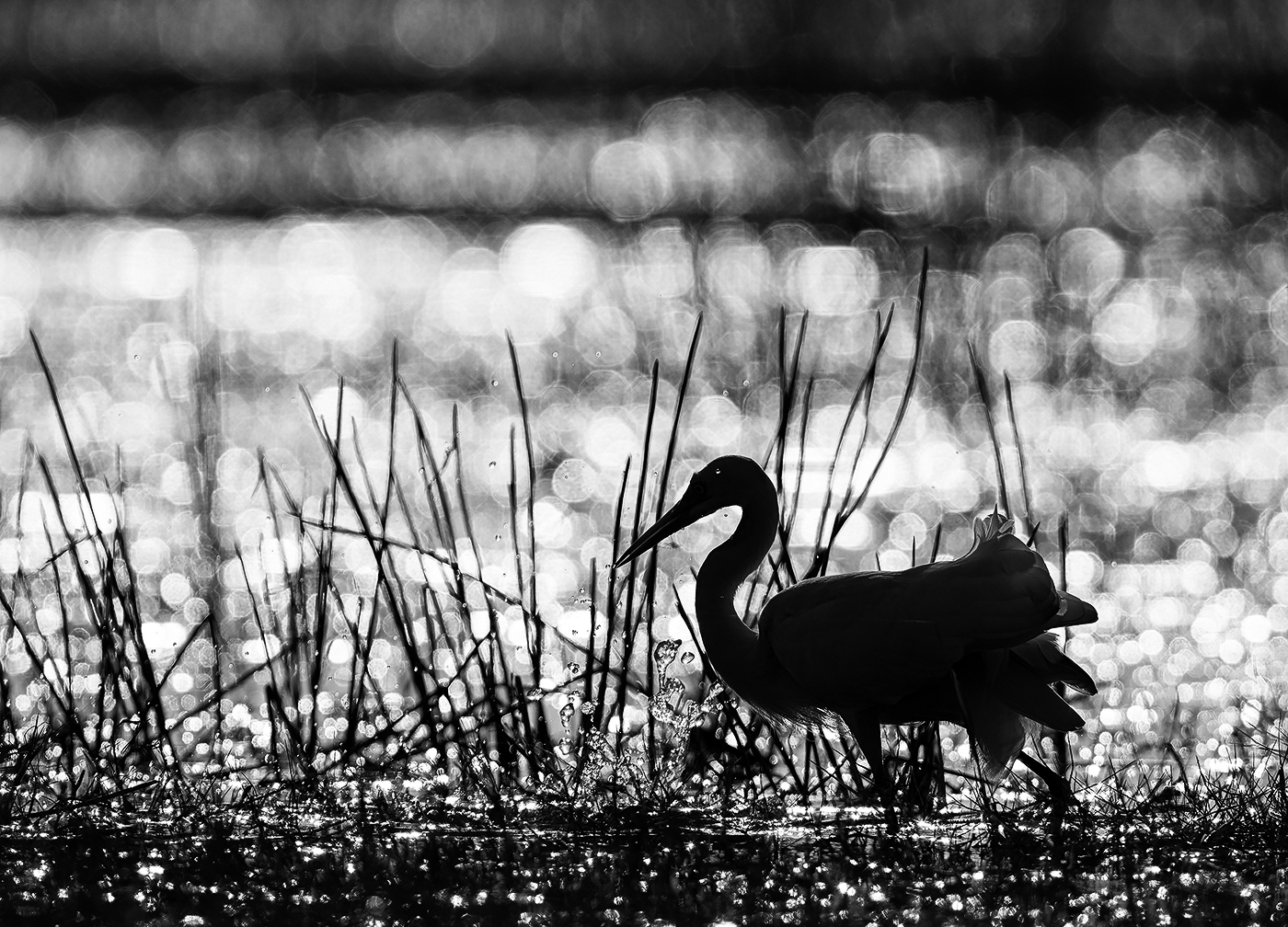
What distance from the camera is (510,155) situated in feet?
84.4

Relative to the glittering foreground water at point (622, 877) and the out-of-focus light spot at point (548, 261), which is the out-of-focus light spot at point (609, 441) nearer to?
the out-of-focus light spot at point (548, 261)

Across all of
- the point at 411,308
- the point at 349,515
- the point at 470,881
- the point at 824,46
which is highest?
the point at 824,46

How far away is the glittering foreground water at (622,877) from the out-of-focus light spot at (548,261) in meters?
13.0

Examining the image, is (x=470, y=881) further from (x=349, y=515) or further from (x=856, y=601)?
(x=349, y=515)

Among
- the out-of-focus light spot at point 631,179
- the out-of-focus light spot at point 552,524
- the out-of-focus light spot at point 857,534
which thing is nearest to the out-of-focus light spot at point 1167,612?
the out-of-focus light spot at point 857,534

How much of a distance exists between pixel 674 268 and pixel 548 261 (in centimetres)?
201

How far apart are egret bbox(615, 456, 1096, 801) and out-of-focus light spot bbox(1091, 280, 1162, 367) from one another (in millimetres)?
9565

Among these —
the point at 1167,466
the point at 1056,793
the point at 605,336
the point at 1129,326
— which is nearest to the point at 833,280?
the point at 605,336

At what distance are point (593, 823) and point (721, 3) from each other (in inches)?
1159

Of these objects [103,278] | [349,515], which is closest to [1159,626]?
[349,515]

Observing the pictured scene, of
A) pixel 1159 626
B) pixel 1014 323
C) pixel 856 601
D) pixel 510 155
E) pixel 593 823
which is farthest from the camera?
pixel 510 155

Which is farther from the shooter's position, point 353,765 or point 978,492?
point 978,492

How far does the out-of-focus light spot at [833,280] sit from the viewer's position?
15906 mm

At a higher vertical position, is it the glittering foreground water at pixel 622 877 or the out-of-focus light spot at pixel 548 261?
the out-of-focus light spot at pixel 548 261
